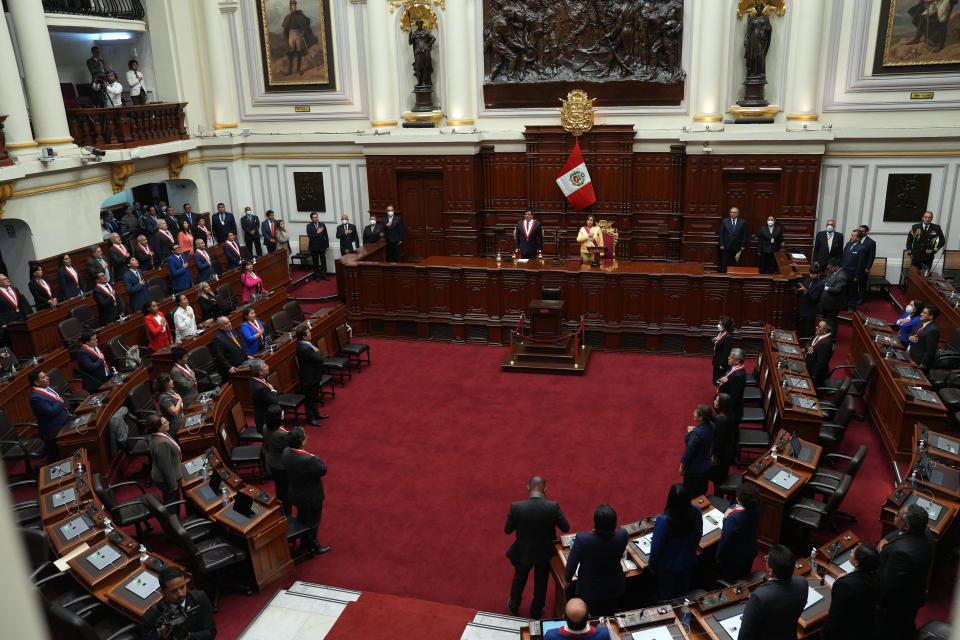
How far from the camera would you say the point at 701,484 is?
738 cm

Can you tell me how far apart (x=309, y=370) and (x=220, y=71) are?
11.1 metres

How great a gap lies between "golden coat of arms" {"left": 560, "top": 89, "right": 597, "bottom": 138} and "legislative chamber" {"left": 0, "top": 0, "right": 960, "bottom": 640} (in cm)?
8

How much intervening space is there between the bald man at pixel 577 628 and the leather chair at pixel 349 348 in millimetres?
7989

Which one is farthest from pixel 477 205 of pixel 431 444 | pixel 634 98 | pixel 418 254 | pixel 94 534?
pixel 94 534

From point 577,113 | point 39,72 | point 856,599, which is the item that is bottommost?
point 856,599

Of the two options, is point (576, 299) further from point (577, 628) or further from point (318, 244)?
point (577, 628)

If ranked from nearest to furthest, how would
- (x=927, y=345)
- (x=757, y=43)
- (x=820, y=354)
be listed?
(x=927, y=345)
(x=820, y=354)
(x=757, y=43)

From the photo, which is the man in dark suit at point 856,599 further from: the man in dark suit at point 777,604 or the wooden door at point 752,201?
the wooden door at point 752,201

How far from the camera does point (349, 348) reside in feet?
39.4

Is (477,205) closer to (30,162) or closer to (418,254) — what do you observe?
(418,254)

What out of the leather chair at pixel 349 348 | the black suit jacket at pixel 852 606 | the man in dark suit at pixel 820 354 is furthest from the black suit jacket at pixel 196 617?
the man in dark suit at pixel 820 354

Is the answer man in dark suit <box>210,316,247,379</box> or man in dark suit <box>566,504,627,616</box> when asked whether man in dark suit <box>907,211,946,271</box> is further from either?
man in dark suit <box>210,316,247,379</box>

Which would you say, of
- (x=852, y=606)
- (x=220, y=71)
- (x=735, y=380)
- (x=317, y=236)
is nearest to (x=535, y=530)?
(x=852, y=606)

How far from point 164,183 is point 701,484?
16897mm
